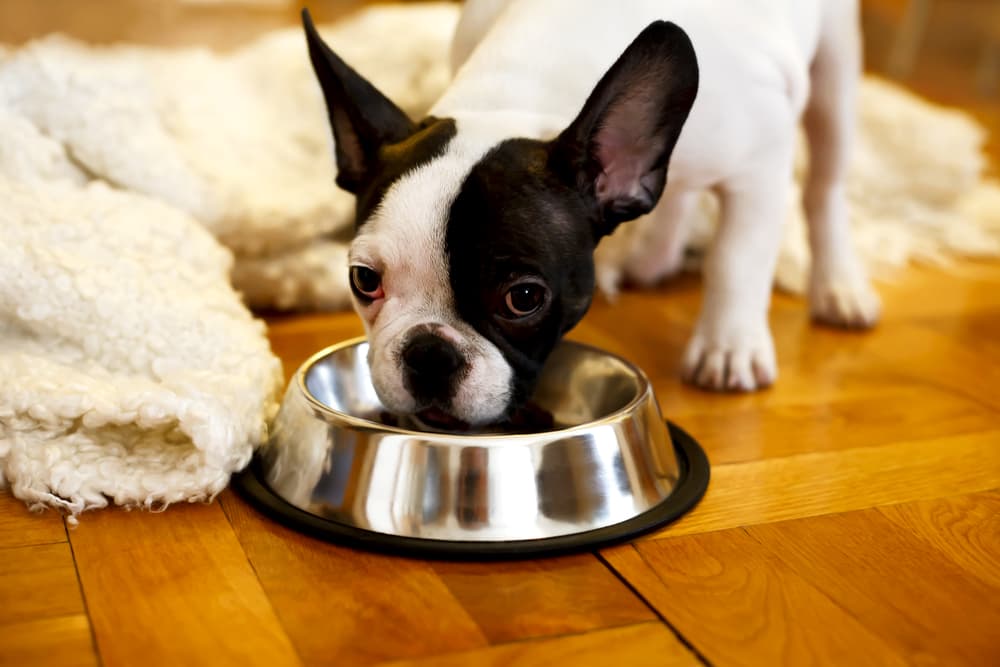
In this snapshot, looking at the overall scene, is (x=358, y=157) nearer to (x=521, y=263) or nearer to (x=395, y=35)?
(x=521, y=263)

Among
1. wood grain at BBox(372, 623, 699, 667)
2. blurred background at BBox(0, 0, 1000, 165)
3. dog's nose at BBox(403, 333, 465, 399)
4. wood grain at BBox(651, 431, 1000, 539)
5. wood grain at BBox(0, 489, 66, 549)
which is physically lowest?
blurred background at BBox(0, 0, 1000, 165)

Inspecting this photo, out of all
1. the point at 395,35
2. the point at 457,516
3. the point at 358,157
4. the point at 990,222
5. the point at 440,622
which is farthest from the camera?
the point at 990,222

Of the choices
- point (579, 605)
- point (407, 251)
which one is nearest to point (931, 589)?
point (579, 605)

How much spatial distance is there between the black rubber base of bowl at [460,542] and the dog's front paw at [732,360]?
37 centimetres

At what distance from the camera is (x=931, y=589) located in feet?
3.19

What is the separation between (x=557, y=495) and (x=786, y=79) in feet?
2.30

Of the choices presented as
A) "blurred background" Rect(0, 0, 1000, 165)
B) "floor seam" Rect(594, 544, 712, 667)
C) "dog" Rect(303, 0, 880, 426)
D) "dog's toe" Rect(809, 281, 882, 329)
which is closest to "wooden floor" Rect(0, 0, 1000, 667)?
"floor seam" Rect(594, 544, 712, 667)

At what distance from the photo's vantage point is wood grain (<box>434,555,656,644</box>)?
0.90 m

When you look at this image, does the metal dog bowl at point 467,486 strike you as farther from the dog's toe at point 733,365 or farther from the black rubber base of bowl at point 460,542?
the dog's toe at point 733,365

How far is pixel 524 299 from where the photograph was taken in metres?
1.10

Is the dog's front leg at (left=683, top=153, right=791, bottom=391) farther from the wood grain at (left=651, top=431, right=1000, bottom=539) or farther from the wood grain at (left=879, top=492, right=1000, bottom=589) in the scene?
the wood grain at (left=879, top=492, right=1000, bottom=589)

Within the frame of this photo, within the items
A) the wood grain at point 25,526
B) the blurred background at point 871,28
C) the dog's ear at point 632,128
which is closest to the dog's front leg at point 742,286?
the dog's ear at point 632,128

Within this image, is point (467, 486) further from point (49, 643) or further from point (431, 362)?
point (49, 643)

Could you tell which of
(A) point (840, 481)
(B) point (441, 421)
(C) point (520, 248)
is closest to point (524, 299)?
A: (C) point (520, 248)
